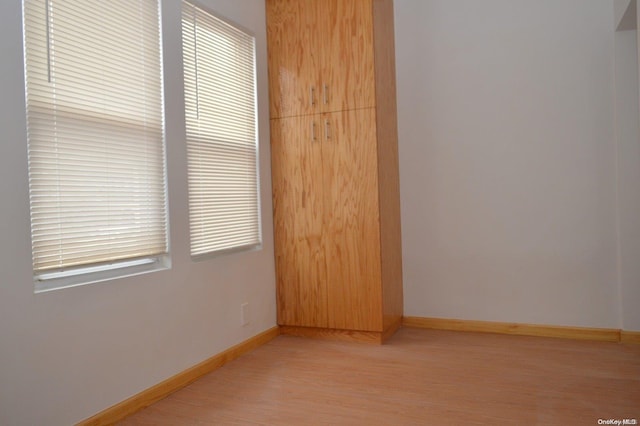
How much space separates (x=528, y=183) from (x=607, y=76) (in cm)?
86

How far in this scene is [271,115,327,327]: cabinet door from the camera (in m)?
3.70

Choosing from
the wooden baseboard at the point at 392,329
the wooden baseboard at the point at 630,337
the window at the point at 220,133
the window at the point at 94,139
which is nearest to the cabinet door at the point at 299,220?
the window at the point at 220,133

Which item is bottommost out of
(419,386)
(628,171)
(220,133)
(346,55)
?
(419,386)

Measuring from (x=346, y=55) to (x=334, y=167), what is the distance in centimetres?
78

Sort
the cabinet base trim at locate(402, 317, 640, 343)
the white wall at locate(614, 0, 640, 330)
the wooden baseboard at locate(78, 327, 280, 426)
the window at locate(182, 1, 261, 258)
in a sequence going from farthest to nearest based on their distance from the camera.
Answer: the cabinet base trim at locate(402, 317, 640, 343), the white wall at locate(614, 0, 640, 330), the window at locate(182, 1, 261, 258), the wooden baseboard at locate(78, 327, 280, 426)

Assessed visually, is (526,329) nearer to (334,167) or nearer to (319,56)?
(334,167)

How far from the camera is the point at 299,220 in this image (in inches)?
148

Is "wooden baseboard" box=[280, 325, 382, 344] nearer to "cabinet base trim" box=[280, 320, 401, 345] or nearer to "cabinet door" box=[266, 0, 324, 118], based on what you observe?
"cabinet base trim" box=[280, 320, 401, 345]

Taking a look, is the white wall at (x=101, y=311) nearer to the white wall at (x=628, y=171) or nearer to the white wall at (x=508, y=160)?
the white wall at (x=508, y=160)

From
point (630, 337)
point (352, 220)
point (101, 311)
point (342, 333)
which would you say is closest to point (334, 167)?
point (352, 220)

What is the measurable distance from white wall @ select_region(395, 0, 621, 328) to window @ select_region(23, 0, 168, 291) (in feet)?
6.73

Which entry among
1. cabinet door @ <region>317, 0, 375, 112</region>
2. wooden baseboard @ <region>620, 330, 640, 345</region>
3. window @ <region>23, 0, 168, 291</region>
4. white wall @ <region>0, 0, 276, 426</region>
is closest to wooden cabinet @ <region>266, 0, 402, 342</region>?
cabinet door @ <region>317, 0, 375, 112</region>

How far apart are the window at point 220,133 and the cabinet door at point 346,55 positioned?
53 cm

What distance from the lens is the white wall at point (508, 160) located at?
3467 mm
